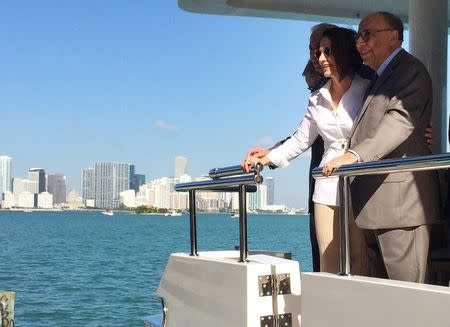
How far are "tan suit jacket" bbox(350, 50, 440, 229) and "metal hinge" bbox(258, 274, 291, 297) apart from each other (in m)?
0.67

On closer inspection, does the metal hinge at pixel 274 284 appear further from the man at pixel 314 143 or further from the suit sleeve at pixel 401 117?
the suit sleeve at pixel 401 117

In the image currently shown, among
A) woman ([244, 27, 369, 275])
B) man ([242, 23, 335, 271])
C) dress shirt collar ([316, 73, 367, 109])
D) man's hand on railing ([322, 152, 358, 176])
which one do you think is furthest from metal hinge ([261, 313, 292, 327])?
dress shirt collar ([316, 73, 367, 109])

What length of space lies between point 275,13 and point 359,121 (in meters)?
5.49

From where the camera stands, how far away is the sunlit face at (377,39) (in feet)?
10.6

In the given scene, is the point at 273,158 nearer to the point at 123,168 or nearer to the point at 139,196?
the point at 139,196

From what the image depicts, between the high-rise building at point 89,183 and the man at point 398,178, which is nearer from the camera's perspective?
the man at point 398,178

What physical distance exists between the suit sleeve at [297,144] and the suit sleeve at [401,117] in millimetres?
773

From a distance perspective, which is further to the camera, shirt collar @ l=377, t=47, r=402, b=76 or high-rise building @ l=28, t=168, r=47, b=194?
high-rise building @ l=28, t=168, r=47, b=194

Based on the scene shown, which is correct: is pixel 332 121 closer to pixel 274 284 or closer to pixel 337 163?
pixel 337 163

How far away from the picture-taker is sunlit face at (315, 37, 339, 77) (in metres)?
3.52

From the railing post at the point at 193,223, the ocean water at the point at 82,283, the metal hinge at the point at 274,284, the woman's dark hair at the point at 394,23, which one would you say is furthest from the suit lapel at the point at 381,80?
the ocean water at the point at 82,283

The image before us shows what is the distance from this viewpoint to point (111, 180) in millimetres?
163125

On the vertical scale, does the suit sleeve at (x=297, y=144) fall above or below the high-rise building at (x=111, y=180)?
below

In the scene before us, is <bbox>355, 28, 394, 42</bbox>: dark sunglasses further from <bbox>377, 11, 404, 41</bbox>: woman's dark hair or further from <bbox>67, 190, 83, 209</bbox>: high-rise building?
<bbox>67, 190, 83, 209</bbox>: high-rise building
